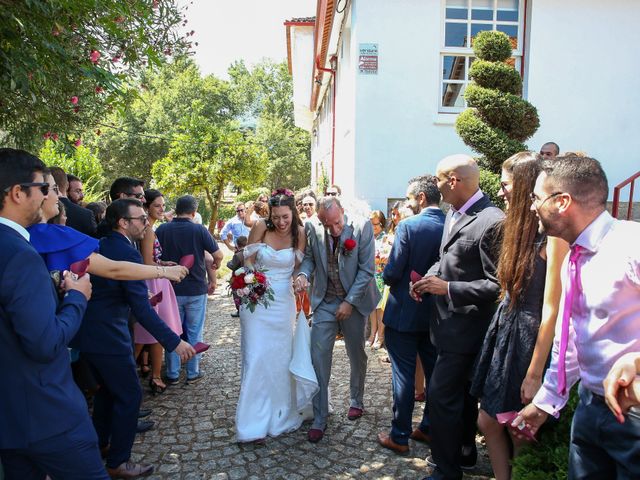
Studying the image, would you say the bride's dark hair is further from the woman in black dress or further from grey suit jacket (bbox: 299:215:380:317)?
the woman in black dress

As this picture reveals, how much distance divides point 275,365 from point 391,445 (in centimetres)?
123

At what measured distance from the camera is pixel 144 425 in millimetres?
4672

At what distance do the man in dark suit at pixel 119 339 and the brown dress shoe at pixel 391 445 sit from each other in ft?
6.11

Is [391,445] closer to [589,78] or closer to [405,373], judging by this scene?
[405,373]

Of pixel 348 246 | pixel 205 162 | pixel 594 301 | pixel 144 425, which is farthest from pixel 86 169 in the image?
pixel 594 301

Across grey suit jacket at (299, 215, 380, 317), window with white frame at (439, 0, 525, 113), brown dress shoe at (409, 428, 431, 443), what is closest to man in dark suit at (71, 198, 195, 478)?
grey suit jacket at (299, 215, 380, 317)

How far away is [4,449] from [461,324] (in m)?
2.63

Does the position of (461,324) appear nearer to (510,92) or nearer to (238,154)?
(510,92)

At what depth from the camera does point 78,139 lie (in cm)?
527

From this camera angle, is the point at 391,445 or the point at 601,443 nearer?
the point at 601,443

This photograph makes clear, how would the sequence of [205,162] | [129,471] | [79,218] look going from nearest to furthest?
1. [129,471]
2. [79,218]
3. [205,162]

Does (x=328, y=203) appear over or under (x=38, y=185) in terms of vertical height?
under

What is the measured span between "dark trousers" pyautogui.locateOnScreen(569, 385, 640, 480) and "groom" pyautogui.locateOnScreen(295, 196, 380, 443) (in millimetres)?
2504

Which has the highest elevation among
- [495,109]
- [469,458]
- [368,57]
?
[368,57]
